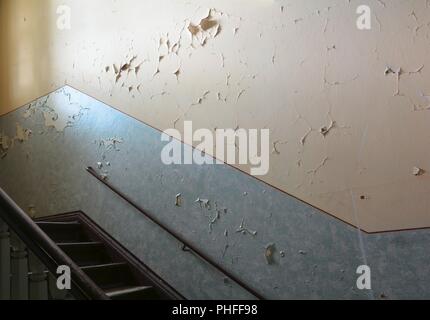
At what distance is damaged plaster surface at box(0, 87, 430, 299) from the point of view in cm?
197

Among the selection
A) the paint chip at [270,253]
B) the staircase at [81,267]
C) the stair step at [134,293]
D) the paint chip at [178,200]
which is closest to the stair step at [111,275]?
the staircase at [81,267]

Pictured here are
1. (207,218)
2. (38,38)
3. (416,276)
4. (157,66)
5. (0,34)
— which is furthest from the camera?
(0,34)

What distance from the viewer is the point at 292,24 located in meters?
2.29

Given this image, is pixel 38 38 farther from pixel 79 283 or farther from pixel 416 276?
pixel 416 276

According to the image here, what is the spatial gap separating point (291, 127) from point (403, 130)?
0.59 meters

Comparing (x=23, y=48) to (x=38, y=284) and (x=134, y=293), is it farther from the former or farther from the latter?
(x=38, y=284)

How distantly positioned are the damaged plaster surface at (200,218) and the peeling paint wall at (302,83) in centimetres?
12

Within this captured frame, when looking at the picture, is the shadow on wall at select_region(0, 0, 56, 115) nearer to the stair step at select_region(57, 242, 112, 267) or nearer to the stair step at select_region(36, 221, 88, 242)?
the stair step at select_region(36, 221, 88, 242)

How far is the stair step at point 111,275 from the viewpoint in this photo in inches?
102

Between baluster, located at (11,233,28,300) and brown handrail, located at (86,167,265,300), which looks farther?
brown handrail, located at (86,167,265,300)

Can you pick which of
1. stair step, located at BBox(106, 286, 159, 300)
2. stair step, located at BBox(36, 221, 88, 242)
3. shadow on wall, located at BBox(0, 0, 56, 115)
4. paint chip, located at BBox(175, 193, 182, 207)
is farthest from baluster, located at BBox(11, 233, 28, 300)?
shadow on wall, located at BBox(0, 0, 56, 115)

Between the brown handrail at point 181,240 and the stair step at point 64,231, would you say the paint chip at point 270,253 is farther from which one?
the stair step at point 64,231

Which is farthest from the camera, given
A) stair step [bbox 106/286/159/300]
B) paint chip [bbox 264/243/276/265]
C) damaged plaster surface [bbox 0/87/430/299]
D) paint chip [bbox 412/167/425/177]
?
stair step [bbox 106/286/159/300]
